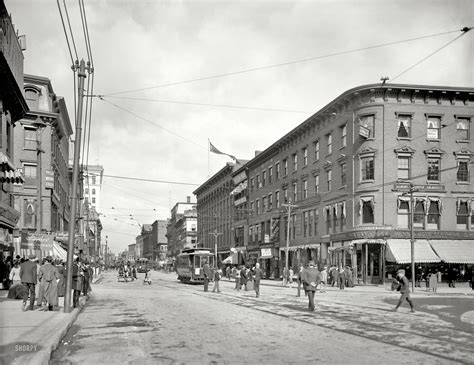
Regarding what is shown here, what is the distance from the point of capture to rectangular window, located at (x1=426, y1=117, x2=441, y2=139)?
40312 mm

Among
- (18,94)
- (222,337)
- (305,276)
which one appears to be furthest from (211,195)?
(222,337)

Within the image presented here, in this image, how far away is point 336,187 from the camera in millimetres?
44125

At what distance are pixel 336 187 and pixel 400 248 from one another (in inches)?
302

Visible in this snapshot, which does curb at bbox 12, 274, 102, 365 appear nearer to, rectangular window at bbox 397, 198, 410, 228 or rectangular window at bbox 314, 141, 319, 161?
rectangular window at bbox 397, 198, 410, 228

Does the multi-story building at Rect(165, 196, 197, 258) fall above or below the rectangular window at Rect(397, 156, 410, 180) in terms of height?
below

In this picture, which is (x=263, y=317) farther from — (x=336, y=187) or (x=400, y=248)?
(x=336, y=187)

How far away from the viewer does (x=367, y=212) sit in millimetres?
40312

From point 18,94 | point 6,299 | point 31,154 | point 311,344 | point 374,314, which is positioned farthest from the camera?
point 31,154

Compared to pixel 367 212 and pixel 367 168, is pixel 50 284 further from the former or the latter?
pixel 367 168

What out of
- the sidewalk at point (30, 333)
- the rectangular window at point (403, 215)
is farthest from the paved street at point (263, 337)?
the rectangular window at point (403, 215)

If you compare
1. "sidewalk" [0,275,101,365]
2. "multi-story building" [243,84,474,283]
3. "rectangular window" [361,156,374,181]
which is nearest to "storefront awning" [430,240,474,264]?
"multi-story building" [243,84,474,283]

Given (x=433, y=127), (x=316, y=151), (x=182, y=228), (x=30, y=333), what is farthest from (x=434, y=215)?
(x=182, y=228)

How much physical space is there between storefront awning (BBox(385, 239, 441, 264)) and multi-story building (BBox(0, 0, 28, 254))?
24.6 metres

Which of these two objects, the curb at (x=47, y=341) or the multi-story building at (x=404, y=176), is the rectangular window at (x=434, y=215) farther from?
the curb at (x=47, y=341)
